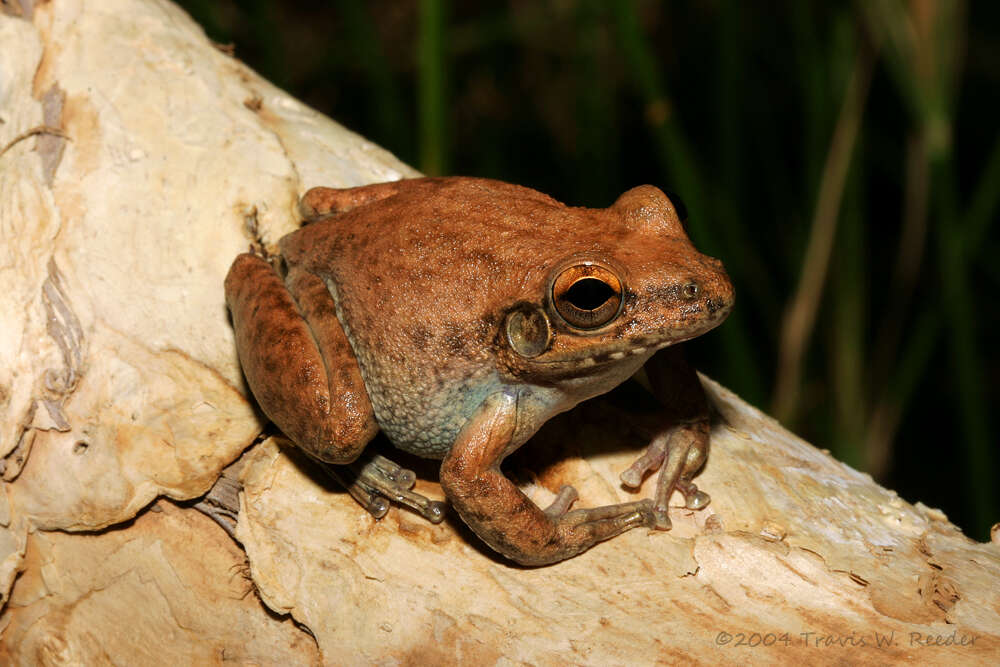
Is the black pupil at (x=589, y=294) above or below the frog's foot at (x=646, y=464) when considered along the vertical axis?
above

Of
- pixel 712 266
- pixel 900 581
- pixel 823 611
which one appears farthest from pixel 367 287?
pixel 900 581

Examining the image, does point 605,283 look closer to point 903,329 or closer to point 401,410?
point 401,410

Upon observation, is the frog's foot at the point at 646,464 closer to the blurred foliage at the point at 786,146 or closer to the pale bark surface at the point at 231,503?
the pale bark surface at the point at 231,503

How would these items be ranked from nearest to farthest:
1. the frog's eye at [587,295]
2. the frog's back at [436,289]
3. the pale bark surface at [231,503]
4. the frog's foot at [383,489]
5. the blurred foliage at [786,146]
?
1. the frog's eye at [587,295]
2. the pale bark surface at [231,503]
3. the frog's back at [436,289]
4. the frog's foot at [383,489]
5. the blurred foliage at [786,146]

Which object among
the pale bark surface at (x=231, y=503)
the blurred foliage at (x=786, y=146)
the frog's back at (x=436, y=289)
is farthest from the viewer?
the blurred foliage at (x=786, y=146)

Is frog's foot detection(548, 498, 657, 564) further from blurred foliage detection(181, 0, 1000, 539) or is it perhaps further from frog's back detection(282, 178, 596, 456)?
blurred foliage detection(181, 0, 1000, 539)

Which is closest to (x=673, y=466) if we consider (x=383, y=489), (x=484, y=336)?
(x=484, y=336)

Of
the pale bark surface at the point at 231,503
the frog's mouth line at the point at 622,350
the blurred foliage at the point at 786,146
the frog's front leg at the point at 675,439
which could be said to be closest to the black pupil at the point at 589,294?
the frog's mouth line at the point at 622,350

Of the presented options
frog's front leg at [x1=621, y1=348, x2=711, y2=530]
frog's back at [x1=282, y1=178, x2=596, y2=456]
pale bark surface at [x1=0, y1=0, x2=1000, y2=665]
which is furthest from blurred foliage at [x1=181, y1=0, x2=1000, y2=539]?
frog's front leg at [x1=621, y1=348, x2=711, y2=530]
